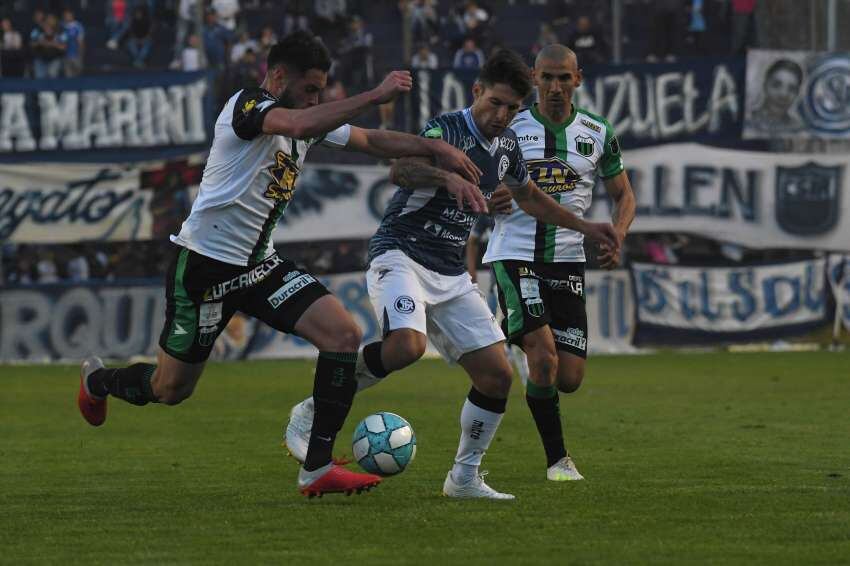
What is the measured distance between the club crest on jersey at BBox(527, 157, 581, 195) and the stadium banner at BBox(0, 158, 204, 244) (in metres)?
12.8

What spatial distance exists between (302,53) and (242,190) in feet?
2.52

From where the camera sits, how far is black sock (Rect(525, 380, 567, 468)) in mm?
9266

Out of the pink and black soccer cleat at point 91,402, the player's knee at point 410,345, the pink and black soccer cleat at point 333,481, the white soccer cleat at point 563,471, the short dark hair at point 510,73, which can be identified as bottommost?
the white soccer cleat at point 563,471

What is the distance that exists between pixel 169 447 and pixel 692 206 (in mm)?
13411

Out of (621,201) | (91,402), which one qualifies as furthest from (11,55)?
(621,201)

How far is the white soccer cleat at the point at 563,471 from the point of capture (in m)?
9.04

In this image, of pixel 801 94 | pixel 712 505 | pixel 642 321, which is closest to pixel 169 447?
pixel 712 505

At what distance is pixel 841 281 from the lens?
75.9ft

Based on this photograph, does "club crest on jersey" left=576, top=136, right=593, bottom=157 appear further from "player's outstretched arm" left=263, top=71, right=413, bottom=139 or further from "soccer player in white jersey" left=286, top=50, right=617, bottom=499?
"player's outstretched arm" left=263, top=71, right=413, bottom=139

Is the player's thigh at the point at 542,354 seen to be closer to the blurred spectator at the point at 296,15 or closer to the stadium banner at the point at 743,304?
the stadium banner at the point at 743,304

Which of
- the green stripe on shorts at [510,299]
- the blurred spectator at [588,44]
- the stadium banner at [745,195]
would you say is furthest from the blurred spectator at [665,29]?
the green stripe on shorts at [510,299]

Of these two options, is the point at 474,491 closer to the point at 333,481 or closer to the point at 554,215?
the point at 333,481

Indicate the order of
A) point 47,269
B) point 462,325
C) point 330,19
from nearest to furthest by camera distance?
point 462,325
point 47,269
point 330,19

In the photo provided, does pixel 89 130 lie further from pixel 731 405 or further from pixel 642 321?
pixel 731 405
